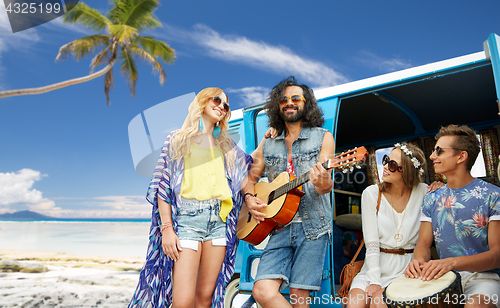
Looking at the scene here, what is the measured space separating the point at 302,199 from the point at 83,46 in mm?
19535

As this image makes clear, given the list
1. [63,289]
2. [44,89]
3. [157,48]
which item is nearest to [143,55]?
[157,48]

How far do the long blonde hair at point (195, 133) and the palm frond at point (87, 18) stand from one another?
18172 mm

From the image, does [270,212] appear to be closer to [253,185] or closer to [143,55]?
[253,185]

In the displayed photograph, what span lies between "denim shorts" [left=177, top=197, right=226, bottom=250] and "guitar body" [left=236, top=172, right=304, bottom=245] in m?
0.40

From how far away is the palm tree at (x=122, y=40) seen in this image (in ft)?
59.0

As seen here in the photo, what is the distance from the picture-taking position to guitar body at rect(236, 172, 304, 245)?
2561 millimetres

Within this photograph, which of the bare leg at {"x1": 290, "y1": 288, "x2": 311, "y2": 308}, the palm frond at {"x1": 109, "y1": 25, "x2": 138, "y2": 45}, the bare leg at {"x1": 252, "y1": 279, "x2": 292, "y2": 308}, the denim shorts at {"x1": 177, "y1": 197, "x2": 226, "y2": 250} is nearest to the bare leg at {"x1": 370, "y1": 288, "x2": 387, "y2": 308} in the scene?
the bare leg at {"x1": 290, "y1": 288, "x2": 311, "y2": 308}

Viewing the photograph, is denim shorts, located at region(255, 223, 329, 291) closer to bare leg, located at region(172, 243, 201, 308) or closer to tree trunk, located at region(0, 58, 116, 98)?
bare leg, located at region(172, 243, 201, 308)

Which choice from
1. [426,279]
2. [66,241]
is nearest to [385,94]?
[426,279]

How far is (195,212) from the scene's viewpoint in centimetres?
239

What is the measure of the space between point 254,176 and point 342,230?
2.72m

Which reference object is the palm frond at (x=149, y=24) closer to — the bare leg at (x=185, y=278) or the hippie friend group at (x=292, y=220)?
the hippie friend group at (x=292, y=220)

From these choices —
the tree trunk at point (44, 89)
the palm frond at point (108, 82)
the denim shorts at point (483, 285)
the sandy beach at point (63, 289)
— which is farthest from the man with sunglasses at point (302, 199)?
the palm frond at point (108, 82)

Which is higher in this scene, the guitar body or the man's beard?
the man's beard
